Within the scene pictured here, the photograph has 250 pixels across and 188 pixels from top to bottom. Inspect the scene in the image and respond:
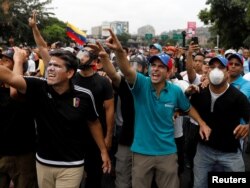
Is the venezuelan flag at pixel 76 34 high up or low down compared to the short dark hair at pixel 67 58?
up

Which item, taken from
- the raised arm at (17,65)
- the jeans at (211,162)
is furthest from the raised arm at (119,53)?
the jeans at (211,162)

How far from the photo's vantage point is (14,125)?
3.69 metres

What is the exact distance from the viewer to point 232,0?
26.7 meters

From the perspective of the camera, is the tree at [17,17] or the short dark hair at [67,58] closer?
the short dark hair at [67,58]

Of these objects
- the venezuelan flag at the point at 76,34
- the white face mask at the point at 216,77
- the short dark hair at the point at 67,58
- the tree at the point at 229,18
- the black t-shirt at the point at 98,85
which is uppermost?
the tree at the point at 229,18

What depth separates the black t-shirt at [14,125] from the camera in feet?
12.0

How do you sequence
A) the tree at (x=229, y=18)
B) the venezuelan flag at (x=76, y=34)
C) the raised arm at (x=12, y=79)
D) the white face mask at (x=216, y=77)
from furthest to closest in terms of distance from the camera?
the tree at (x=229, y=18)
the venezuelan flag at (x=76, y=34)
the white face mask at (x=216, y=77)
the raised arm at (x=12, y=79)

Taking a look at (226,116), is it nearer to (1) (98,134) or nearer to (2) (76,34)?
(1) (98,134)

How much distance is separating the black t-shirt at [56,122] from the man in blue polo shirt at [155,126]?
23.5 inches

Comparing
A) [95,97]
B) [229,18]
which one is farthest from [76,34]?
[229,18]

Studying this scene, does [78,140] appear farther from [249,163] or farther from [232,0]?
[232,0]

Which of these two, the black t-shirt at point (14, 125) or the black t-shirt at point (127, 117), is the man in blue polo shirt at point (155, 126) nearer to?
the black t-shirt at point (127, 117)

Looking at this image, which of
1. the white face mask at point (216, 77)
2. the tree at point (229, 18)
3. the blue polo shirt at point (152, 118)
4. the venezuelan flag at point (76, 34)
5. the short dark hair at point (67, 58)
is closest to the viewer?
the short dark hair at point (67, 58)

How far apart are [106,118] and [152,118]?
3.01 ft
